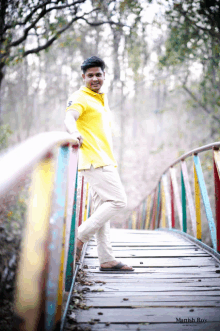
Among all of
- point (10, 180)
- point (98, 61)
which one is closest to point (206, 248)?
point (98, 61)

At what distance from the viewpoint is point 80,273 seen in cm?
203

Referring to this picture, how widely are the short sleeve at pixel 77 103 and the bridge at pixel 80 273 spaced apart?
15.4 inches

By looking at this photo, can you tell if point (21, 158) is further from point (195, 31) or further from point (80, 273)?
point (195, 31)

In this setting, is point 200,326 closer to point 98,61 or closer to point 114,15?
point 98,61

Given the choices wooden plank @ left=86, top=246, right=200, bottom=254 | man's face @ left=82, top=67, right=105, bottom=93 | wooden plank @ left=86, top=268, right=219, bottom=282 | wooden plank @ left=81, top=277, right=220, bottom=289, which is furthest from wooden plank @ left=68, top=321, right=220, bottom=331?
man's face @ left=82, top=67, right=105, bottom=93

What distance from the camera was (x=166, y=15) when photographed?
6.15 metres

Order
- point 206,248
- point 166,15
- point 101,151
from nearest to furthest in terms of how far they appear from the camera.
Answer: point 101,151 → point 206,248 → point 166,15

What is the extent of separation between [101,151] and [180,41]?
5940 millimetres

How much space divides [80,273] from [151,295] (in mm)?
577

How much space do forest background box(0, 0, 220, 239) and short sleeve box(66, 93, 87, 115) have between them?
2.96m

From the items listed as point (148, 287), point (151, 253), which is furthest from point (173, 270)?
point (151, 253)

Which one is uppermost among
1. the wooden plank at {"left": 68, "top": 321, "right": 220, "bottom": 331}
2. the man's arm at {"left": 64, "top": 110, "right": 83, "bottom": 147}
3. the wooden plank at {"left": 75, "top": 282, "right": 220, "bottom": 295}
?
the man's arm at {"left": 64, "top": 110, "right": 83, "bottom": 147}

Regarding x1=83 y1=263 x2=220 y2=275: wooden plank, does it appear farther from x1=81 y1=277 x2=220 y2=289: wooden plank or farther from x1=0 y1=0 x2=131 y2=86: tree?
x1=0 y1=0 x2=131 y2=86: tree

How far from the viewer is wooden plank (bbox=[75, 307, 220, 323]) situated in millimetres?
1452
